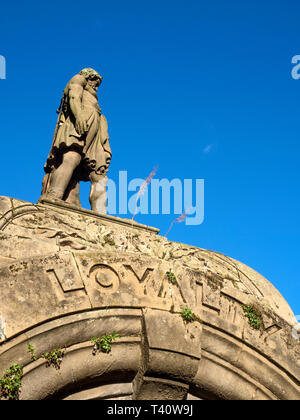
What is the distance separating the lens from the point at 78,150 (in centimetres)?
694

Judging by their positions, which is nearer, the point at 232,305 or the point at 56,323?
the point at 56,323

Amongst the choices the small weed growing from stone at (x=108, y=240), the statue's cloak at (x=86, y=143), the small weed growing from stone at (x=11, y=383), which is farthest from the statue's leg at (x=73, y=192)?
the small weed growing from stone at (x=11, y=383)

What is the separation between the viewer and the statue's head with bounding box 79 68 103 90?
830 centimetres

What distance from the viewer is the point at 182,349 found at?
161 inches

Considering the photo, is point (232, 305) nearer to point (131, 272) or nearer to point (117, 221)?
point (131, 272)

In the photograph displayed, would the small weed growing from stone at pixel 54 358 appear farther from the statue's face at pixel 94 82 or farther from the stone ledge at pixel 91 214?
the statue's face at pixel 94 82

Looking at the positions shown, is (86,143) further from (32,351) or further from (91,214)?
(32,351)

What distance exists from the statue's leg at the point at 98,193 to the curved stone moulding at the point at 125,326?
6.18 ft

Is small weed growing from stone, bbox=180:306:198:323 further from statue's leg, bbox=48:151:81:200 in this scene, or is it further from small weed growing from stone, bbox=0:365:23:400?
statue's leg, bbox=48:151:81:200

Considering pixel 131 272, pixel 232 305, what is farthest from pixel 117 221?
pixel 232 305

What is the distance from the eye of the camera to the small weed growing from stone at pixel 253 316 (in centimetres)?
452

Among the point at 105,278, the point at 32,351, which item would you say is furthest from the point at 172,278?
the point at 32,351

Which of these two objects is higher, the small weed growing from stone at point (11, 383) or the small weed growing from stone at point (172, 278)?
Result: the small weed growing from stone at point (172, 278)

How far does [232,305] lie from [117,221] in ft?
5.71
